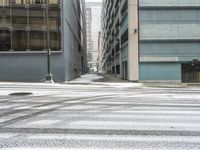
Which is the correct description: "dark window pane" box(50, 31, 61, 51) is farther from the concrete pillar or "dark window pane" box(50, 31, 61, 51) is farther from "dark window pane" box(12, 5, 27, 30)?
the concrete pillar

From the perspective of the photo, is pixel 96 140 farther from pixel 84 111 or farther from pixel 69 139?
pixel 84 111

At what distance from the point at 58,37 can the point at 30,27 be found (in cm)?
314

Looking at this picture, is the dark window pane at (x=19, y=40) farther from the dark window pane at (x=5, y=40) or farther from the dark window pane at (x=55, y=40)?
the dark window pane at (x=55, y=40)

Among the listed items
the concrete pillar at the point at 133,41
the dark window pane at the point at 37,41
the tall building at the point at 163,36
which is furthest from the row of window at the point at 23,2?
the tall building at the point at 163,36

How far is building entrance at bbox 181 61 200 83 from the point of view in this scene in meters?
34.3

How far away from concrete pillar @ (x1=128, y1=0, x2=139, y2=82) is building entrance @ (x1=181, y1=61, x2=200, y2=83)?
20.0 ft

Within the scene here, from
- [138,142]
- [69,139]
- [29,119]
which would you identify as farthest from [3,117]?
[138,142]

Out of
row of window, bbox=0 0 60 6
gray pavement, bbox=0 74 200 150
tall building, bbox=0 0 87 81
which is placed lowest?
gray pavement, bbox=0 74 200 150

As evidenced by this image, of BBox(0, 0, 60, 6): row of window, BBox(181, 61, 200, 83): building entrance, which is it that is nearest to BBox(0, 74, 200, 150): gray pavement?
BBox(0, 0, 60, 6): row of window

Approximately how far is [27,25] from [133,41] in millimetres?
12615

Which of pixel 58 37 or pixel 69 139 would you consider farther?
pixel 58 37

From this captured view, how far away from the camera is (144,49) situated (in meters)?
33.7

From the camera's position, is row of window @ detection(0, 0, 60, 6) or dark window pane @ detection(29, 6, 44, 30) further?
dark window pane @ detection(29, 6, 44, 30)

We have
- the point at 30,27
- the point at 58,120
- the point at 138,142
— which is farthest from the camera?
the point at 30,27
